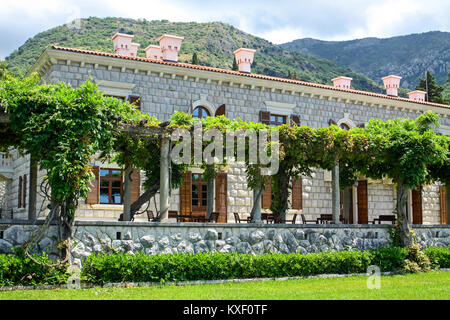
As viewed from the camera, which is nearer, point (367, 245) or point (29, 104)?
point (29, 104)

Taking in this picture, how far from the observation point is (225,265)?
14297 millimetres

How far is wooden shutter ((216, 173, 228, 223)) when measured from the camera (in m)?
22.8

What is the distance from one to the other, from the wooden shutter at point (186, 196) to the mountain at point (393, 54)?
9008cm

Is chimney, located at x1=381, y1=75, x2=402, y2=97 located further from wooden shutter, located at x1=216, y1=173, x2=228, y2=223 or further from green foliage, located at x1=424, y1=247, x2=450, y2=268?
green foliage, located at x1=424, y1=247, x2=450, y2=268

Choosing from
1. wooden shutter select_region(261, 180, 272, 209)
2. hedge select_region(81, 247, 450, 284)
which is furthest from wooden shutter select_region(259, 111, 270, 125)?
hedge select_region(81, 247, 450, 284)

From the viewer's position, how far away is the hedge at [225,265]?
12891 mm

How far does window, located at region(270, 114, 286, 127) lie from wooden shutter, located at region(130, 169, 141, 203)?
23.5 ft

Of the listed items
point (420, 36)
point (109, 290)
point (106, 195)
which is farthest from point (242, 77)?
point (420, 36)

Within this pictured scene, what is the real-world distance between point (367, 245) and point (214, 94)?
31.9 feet

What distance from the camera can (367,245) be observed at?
18.0 meters

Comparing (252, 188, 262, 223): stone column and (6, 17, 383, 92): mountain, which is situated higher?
(6, 17, 383, 92): mountain

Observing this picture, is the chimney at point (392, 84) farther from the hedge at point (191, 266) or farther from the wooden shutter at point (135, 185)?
the wooden shutter at point (135, 185)

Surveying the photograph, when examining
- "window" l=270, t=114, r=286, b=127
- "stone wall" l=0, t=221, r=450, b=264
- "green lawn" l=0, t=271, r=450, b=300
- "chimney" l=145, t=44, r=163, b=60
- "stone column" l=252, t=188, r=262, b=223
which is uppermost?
"chimney" l=145, t=44, r=163, b=60
